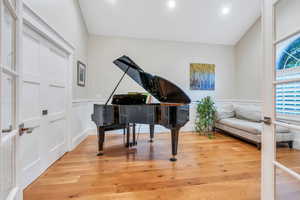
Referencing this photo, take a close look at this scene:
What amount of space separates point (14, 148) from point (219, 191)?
1.90 m

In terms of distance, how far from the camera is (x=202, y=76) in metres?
4.55

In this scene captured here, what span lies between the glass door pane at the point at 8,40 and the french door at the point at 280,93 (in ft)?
5.70

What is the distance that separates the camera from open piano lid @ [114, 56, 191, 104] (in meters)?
2.53

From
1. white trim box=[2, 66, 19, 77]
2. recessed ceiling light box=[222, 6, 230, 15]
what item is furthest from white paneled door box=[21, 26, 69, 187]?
recessed ceiling light box=[222, 6, 230, 15]

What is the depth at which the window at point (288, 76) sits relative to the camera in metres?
1.04

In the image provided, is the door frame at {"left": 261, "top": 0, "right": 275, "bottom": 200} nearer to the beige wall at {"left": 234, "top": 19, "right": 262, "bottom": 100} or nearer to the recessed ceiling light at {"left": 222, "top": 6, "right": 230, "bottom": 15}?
the recessed ceiling light at {"left": 222, "top": 6, "right": 230, "bottom": 15}

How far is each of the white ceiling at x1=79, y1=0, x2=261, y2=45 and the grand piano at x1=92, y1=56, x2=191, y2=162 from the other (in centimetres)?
176

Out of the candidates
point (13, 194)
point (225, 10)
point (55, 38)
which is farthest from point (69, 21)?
point (225, 10)

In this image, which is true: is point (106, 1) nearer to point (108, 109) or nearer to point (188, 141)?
point (108, 109)

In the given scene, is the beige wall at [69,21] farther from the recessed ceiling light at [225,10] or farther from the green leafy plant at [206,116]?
the recessed ceiling light at [225,10]

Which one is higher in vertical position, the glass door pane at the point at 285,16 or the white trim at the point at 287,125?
the glass door pane at the point at 285,16

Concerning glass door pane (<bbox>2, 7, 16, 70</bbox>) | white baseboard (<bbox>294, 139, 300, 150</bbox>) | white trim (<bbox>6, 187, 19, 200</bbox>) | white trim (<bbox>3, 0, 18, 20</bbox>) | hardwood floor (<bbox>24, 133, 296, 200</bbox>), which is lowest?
hardwood floor (<bbox>24, 133, 296, 200</bbox>)

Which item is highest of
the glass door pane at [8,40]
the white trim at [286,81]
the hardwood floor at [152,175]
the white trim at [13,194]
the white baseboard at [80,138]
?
the glass door pane at [8,40]

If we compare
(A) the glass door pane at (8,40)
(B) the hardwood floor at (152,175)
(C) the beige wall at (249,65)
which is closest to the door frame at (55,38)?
(B) the hardwood floor at (152,175)
